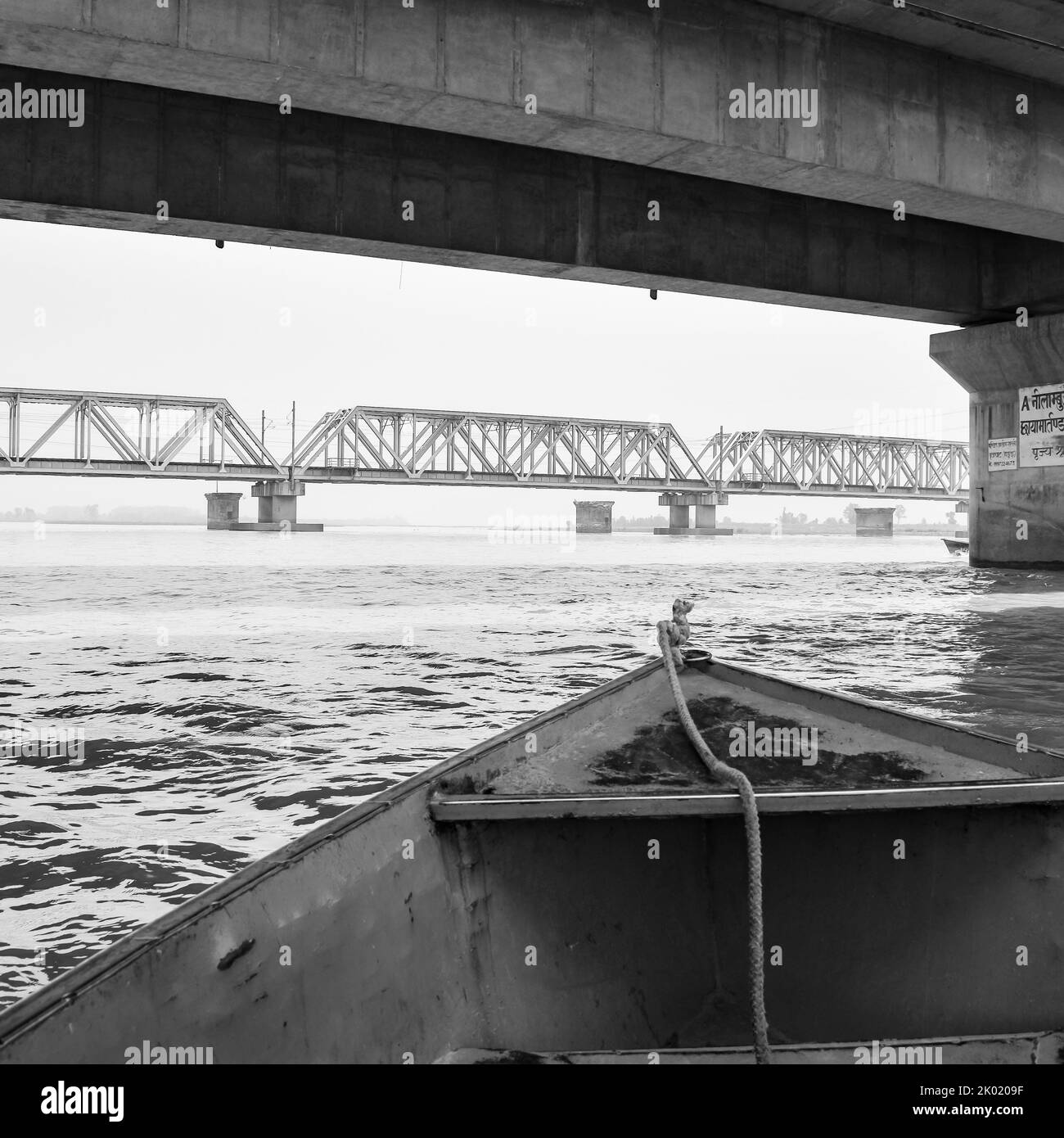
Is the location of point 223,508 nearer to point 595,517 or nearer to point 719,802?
point 595,517

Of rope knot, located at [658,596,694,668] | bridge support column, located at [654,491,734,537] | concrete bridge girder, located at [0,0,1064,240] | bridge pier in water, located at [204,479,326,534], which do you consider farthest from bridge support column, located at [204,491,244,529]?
rope knot, located at [658,596,694,668]

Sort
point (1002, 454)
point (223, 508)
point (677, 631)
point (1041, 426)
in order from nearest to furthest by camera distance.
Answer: point (677, 631) → point (1041, 426) → point (1002, 454) → point (223, 508)

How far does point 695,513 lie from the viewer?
11050 centimetres

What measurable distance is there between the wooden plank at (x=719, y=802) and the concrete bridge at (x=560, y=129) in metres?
10.6

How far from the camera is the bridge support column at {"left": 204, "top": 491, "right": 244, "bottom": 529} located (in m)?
96.7

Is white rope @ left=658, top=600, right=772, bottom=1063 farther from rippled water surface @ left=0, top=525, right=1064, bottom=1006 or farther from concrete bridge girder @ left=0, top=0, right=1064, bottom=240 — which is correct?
concrete bridge girder @ left=0, top=0, right=1064, bottom=240

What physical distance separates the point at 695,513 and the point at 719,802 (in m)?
109

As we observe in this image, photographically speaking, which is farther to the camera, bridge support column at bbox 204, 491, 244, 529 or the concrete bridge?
bridge support column at bbox 204, 491, 244, 529

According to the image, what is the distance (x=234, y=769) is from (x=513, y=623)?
956cm

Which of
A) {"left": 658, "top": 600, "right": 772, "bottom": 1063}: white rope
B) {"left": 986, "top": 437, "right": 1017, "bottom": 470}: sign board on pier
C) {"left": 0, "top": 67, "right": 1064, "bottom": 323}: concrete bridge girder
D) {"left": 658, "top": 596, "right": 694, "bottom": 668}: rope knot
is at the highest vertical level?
{"left": 0, "top": 67, "right": 1064, "bottom": 323}: concrete bridge girder

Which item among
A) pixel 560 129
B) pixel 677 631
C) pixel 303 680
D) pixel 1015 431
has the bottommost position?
pixel 303 680

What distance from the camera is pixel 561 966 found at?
347 centimetres

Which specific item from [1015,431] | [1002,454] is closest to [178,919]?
[1015,431]

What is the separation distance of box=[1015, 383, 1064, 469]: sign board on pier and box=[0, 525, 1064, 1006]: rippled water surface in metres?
3.15
